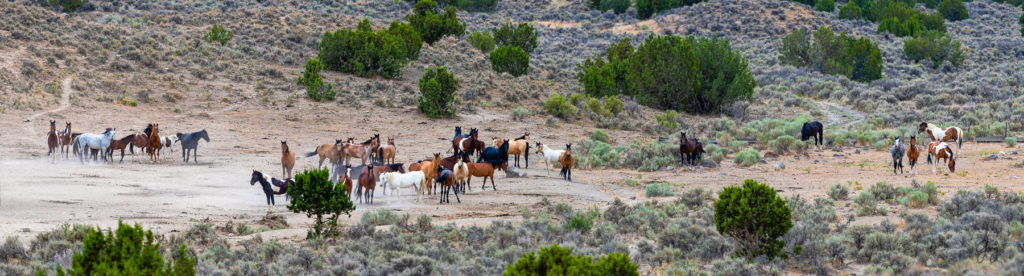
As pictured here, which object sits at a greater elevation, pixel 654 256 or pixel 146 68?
pixel 146 68

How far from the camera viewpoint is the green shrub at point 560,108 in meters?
36.0

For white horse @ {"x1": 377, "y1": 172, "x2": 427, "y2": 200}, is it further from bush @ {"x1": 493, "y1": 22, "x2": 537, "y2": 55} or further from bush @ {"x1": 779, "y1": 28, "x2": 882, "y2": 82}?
bush @ {"x1": 779, "y1": 28, "x2": 882, "y2": 82}

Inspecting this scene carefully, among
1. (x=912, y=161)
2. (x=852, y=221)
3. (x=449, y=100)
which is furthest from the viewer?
(x=449, y=100)

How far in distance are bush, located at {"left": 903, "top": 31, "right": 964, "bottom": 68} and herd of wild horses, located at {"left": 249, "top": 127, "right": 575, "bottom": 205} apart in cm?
4616

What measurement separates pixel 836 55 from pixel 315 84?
3682cm

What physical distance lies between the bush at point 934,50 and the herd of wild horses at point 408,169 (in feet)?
151

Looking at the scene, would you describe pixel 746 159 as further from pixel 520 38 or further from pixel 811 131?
pixel 520 38

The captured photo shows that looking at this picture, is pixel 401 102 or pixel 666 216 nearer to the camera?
pixel 666 216

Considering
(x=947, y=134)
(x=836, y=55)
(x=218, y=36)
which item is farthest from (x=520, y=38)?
(x=947, y=134)

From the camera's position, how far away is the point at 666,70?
131 ft

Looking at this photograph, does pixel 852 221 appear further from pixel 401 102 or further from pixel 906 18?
pixel 906 18

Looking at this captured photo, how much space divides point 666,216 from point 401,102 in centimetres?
2138

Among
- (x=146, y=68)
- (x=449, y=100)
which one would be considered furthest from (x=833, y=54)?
(x=146, y=68)

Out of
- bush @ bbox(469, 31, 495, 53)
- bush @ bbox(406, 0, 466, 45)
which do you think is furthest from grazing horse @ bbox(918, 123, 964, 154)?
bush @ bbox(406, 0, 466, 45)
